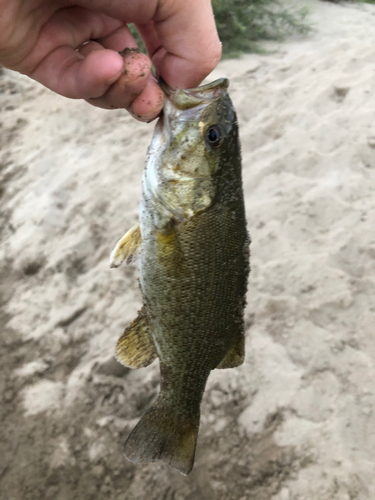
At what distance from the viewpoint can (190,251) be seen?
1529mm

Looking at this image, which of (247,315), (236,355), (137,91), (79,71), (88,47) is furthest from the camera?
(247,315)

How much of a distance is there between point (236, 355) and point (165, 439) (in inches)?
18.3

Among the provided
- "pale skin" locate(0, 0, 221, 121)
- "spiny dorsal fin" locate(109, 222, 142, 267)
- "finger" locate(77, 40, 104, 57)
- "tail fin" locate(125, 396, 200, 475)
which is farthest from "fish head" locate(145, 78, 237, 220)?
"tail fin" locate(125, 396, 200, 475)

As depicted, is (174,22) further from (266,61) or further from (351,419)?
(266,61)

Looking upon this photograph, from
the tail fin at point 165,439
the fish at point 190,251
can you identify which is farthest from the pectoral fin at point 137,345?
the tail fin at point 165,439

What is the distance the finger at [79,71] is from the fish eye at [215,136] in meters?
0.41

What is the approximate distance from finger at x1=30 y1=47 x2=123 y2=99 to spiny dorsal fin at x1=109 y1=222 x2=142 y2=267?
598 millimetres

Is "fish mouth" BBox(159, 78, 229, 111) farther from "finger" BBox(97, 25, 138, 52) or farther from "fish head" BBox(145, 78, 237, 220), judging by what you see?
"finger" BBox(97, 25, 138, 52)

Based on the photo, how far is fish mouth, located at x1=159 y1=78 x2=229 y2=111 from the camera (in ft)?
4.93

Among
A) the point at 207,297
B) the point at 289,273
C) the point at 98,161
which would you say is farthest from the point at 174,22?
the point at 98,161

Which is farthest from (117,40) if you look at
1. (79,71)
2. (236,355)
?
(236,355)

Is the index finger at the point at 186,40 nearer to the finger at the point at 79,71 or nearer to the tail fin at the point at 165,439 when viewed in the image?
the finger at the point at 79,71

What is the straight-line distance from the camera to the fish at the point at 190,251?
153 cm

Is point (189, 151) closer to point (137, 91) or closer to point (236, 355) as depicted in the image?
point (137, 91)
